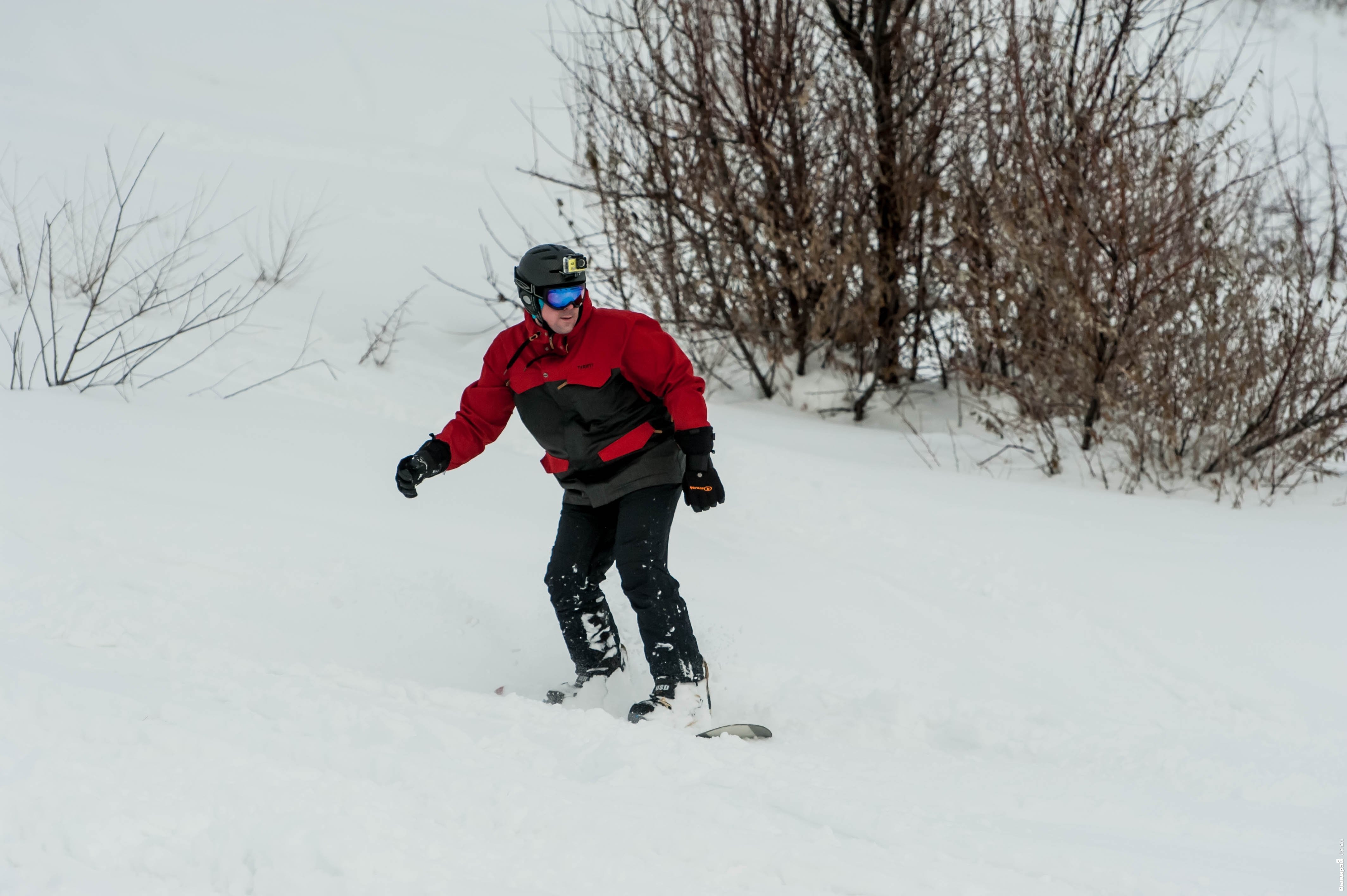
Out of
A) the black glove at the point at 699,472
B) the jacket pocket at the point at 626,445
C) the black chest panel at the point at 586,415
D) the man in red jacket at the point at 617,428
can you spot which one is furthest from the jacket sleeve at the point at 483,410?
the black glove at the point at 699,472

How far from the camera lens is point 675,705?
2959mm

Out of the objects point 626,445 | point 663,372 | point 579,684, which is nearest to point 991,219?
point 663,372

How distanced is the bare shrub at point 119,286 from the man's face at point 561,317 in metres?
2.78

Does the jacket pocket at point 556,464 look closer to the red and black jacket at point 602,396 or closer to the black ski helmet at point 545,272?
the red and black jacket at point 602,396

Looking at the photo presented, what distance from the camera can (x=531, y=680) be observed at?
3539mm

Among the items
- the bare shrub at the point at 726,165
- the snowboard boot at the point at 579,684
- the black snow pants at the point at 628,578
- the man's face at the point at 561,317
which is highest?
the bare shrub at the point at 726,165

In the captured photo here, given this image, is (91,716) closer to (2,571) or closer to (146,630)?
(146,630)

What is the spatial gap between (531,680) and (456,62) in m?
21.1

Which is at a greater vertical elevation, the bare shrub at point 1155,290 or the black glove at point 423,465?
the bare shrub at point 1155,290

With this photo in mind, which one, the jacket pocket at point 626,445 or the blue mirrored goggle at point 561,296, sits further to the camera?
the jacket pocket at point 626,445

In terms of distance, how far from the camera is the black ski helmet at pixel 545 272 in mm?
2826

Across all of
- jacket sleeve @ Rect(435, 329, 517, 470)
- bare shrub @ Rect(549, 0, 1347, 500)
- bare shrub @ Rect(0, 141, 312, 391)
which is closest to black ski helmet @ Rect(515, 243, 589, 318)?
jacket sleeve @ Rect(435, 329, 517, 470)

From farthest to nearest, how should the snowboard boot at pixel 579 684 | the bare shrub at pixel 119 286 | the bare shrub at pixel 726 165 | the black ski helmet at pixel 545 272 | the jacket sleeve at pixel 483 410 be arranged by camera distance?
1. the bare shrub at pixel 726 165
2. the bare shrub at pixel 119 286
3. the snowboard boot at pixel 579 684
4. the jacket sleeve at pixel 483 410
5. the black ski helmet at pixel 545 272

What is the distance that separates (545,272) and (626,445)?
566 millimetres
